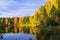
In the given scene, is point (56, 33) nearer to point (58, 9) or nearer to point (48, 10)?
point (58, 9)

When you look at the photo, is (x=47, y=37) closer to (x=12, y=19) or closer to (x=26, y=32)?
(x=26, y=32)

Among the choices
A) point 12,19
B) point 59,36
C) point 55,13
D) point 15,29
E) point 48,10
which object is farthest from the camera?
point 12,19

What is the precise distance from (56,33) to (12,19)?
6101 cm

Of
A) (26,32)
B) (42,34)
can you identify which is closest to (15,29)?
(26,32)

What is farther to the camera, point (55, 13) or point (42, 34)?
point (55, 13)

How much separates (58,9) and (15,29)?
40.3 m

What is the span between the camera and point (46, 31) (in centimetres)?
1692

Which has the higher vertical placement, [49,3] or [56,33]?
[49,3]

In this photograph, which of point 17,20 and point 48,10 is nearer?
point 48,10

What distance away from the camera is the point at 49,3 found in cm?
3759

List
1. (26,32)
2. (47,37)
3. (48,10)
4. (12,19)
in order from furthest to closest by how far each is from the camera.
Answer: (12,19) → (26,32) → (48,10) → (47,37)

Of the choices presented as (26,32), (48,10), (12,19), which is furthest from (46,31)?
(12,19)

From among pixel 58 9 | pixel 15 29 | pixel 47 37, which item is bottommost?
pixel 15 29

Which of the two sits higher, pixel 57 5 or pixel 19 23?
pixel 57 5
